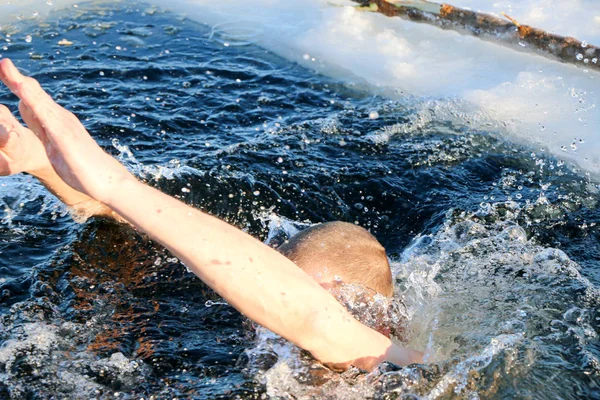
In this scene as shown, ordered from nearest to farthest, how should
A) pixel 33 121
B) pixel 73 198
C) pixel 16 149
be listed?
pixel 33 121 < pixel 16 149 < pixel 73 198

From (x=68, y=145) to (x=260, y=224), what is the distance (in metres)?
2.00

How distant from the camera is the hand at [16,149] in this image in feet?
8.60

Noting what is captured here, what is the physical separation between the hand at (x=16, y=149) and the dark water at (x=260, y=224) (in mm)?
636

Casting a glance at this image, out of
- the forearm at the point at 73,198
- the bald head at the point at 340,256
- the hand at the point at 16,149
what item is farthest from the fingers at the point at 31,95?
the forearm at the point at 73,198

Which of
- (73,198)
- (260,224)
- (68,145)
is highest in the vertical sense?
(68,145)

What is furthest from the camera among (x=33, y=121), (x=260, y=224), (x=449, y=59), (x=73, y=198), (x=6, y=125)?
(x=449, y=59)

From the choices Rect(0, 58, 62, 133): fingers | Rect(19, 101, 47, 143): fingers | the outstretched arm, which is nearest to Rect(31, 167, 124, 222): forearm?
the outstretched arm

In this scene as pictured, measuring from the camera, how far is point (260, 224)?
13.0ft

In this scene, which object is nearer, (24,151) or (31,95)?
(31,95)

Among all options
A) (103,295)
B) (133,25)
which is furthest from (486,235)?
(133,25)

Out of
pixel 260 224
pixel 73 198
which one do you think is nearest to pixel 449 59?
pixel 260 224

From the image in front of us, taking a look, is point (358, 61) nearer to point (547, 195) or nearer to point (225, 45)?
point (225, 45)

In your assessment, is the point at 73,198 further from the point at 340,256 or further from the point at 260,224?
the point at 340,256

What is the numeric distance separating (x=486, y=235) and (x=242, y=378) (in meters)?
1.84
